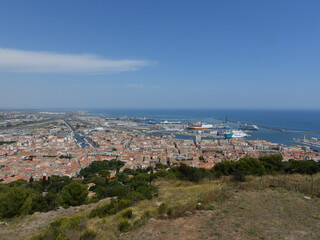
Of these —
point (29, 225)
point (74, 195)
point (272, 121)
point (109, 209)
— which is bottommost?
point (74, 195)

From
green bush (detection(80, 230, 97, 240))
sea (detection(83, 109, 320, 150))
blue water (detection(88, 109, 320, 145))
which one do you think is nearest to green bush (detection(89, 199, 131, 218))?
green bush (detection(80, 230, 97, 240))

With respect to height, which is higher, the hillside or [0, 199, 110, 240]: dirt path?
the hillside

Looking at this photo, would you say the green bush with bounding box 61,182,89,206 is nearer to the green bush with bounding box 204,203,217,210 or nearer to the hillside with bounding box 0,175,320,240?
the hillside with bounding box 0,175,320,240

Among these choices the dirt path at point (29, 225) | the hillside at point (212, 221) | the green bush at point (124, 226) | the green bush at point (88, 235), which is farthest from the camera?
the dirt path at point (29, 225)

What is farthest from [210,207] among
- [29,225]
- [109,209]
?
[29,225]

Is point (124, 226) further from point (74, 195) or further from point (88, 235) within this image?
point (74, 195)

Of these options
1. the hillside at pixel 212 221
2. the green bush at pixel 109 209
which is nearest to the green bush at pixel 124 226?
the hillside at pixel 212 221

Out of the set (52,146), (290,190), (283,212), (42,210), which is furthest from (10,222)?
(52,146)

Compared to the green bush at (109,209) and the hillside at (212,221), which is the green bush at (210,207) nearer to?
the hillside at (212,221)
